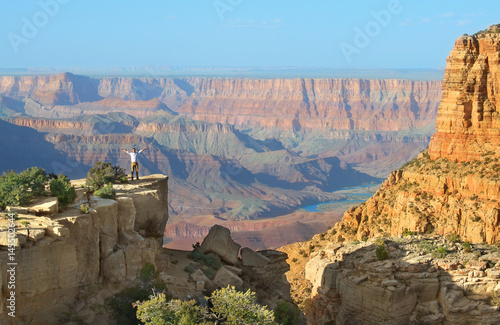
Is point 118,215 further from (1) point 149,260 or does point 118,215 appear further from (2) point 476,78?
(2) point 476,78

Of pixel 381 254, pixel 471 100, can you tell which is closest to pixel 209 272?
pixel 381 254

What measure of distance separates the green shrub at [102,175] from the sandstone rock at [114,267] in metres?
4.87

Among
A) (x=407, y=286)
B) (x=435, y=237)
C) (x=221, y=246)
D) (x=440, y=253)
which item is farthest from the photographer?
(x=435, y=237)

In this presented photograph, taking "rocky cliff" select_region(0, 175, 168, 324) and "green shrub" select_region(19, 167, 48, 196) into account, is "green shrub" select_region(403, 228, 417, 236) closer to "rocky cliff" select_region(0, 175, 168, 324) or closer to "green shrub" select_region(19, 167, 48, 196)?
"rocky cliff" select_region(0, 175, 168, 324)

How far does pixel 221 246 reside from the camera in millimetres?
33531

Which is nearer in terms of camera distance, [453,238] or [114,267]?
[114,267]

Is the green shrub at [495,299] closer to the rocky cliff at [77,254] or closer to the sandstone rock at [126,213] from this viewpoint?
the rocky cliff at [77,254]

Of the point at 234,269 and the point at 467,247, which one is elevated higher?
the point at 234,269

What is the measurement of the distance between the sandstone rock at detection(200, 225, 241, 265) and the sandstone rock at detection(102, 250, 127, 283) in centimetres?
732

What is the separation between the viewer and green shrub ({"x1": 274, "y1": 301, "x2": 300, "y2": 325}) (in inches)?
1186

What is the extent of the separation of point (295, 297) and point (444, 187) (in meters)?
15.7

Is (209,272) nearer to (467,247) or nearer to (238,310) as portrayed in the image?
(238,310)

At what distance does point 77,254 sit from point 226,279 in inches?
324

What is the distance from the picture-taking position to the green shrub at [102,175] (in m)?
30.6
